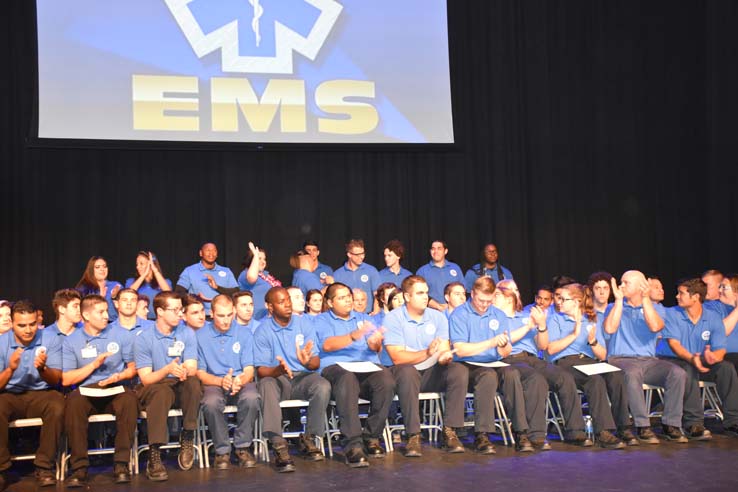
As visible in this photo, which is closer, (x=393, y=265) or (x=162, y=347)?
(x=162, y=347)

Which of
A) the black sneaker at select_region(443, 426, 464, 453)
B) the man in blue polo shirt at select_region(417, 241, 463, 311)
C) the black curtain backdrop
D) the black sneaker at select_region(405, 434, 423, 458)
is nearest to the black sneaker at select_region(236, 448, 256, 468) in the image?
the black sneaker at select_region(405, 434, 423, 458)

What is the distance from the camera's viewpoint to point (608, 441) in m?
5.64

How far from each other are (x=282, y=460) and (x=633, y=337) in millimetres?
2835

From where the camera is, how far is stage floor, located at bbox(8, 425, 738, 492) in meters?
4.62

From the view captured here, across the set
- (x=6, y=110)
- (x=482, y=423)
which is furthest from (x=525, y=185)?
(x=6, y=110)

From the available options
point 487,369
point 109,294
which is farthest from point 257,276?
point 487,369

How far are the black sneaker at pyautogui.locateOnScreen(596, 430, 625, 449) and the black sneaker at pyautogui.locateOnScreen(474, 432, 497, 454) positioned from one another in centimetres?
73

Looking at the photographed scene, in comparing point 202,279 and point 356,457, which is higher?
point 202,279

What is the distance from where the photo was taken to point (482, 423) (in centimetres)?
564


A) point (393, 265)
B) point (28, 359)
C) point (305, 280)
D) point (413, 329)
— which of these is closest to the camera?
point (28, 359)

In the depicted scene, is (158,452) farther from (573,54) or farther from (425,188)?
(573,54)

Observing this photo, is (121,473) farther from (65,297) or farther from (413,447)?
(413,447)

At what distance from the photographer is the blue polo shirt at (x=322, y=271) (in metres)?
8.26

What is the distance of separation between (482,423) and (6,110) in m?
5.65
